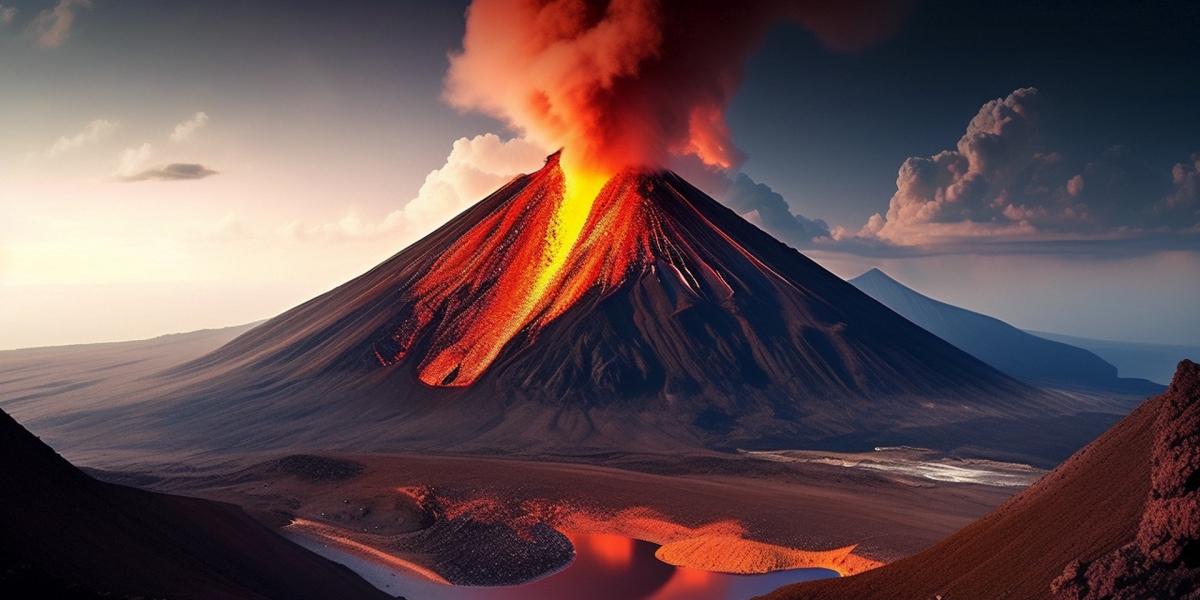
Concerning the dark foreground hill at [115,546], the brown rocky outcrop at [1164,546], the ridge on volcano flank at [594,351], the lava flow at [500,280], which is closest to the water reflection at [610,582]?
the dark foreground hill at [115,546]

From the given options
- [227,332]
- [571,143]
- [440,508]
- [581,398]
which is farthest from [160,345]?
[440,508]

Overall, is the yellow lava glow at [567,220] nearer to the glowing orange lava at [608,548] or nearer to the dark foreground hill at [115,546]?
the glowing orange lava at [608,548]

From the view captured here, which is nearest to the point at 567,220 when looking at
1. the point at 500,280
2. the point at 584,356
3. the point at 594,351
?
the point at 500,280

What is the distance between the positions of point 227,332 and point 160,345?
66.8 feet

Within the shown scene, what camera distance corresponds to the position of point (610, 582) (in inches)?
1406

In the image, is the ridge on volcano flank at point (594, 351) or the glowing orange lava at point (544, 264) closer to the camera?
the ridge on volcano flank at point (594, 351)

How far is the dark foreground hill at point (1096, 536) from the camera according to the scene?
19.3 m

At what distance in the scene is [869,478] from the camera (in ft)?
183

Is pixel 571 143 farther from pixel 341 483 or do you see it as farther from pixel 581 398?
pixel 341 483

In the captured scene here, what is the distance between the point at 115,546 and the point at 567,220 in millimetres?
78051

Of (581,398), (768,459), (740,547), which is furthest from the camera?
(581,398)

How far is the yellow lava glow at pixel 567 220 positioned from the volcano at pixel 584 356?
26 centimetres

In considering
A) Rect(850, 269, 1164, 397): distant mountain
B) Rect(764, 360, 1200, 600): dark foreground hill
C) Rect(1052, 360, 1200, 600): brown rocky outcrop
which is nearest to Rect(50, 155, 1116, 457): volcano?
Rect(764, 360, 1200, 600): dark foreground hill

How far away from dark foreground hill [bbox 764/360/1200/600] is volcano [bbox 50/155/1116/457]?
40350mm
